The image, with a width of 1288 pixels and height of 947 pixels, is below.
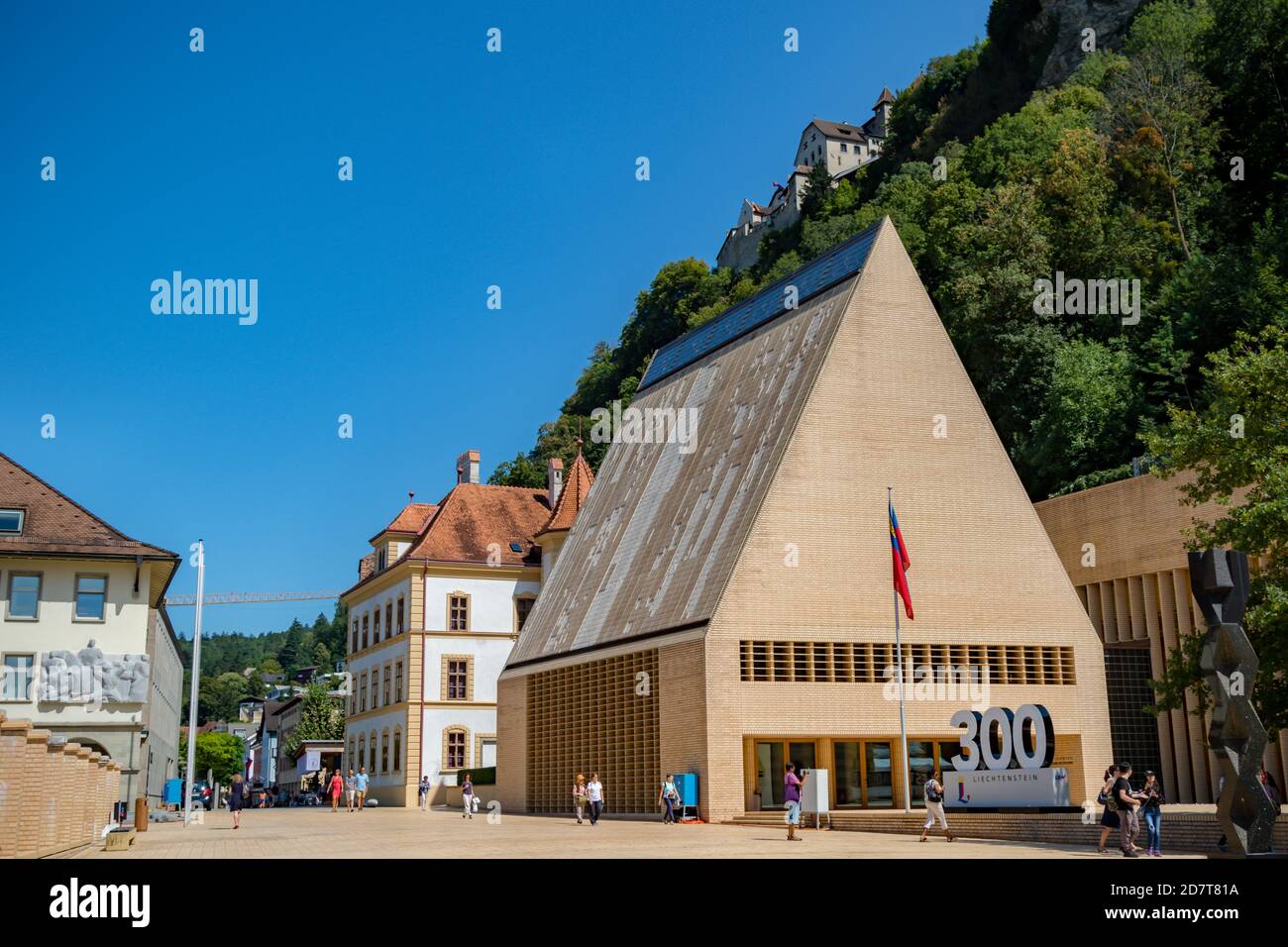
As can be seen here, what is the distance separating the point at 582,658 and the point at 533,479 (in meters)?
58.2

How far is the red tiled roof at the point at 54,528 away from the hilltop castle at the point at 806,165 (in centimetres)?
9020

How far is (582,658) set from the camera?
39438mm

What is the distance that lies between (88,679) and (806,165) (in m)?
116

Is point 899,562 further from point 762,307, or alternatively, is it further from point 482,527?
point 482,527

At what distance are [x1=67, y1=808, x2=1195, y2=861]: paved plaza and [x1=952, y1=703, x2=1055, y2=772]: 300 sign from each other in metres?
2.85

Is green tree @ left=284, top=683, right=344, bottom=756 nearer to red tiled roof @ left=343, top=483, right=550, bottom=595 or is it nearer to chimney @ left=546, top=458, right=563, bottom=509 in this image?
red tiled roof @ left=343, top=483, right=550, bottom=595

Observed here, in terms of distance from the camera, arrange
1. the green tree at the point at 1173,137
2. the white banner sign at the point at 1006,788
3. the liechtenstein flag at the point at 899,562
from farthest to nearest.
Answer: the green tree at the point at 1173,137 < the liechtenstein flag at the point at 899,562 < the white banner sign at the point at 1006,788

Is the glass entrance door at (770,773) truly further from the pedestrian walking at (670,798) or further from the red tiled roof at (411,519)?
the red tiled roof at (411,519)

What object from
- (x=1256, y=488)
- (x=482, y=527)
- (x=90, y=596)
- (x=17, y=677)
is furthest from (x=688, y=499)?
(x=482, y=527)

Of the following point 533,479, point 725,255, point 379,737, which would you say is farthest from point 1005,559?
point 725,255

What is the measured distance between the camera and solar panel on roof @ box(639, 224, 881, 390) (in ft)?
129

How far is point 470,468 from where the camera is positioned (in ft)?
224

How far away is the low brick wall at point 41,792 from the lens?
672 inches

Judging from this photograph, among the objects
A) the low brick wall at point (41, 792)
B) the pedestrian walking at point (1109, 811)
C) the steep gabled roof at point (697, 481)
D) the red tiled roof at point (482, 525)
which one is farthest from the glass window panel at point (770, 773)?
the red tiled roof at point (482, 525)
